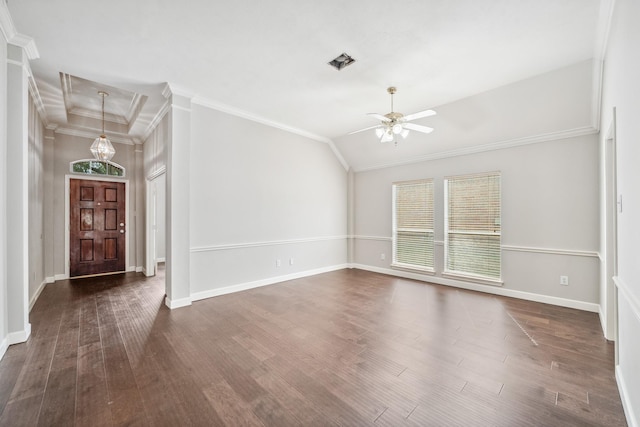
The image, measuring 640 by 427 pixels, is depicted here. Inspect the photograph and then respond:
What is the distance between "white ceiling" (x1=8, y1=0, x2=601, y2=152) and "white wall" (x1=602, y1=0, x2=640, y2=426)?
69 centimetres

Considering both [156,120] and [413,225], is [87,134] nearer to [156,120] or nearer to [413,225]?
[156,120]

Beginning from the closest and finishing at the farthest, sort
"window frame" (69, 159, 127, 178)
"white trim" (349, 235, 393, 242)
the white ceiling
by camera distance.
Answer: the white ceiling, "window frame" (69, 159, 127, 178), "white trim" (349, 235, 393, 242)

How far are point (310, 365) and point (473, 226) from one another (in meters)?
3.82

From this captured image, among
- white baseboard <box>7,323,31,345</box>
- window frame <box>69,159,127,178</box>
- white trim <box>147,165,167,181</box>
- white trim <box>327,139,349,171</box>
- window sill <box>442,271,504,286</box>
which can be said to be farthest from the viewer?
white trim <box>327,139,349,171</box>

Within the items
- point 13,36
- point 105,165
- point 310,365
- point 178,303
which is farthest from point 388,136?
point 105,165

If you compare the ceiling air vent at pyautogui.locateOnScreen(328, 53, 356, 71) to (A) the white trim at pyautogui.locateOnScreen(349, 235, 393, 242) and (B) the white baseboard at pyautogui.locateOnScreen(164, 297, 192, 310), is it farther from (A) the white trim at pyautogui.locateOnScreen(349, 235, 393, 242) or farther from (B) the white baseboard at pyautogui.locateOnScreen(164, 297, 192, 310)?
(A) the white trim at pyautogui.locateOnScreen(349, 235, 393, 242)

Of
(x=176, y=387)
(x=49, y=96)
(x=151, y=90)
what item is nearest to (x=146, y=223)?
(x=49, y=96)

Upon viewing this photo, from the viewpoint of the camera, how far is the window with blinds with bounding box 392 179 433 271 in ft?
17.8

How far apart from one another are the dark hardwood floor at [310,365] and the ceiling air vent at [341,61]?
3029mm

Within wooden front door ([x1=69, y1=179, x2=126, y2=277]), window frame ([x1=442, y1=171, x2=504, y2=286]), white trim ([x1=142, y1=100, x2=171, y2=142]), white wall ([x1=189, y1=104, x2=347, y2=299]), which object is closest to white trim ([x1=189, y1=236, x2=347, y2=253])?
white wall ([x1=189, y1=104, x2=347, y2=299])

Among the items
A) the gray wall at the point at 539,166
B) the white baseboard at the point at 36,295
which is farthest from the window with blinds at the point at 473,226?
the white baseboard at the point at 36,295

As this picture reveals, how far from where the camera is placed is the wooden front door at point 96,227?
5559mm

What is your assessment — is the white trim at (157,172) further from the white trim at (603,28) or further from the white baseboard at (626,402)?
the white baseboard at (626,402)

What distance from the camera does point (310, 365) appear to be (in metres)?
2.38
